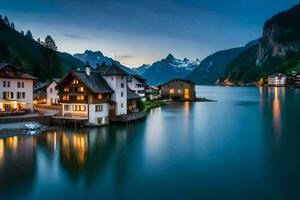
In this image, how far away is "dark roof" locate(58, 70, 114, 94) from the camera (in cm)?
5446

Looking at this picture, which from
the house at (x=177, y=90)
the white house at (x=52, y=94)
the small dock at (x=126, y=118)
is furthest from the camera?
the house at (x=177, y=90)

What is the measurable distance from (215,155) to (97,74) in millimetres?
30517

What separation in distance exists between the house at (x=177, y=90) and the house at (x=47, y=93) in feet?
173

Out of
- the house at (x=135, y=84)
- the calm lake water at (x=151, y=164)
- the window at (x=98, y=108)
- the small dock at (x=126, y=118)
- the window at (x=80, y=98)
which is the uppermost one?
the house at (x=135, y=84)

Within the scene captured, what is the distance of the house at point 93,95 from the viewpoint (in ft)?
179

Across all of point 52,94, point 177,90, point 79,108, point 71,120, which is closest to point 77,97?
point 79,108

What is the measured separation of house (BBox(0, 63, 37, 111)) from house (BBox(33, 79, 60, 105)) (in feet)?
51.8

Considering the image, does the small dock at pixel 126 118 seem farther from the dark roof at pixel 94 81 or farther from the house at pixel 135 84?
the house at pixel 135 84

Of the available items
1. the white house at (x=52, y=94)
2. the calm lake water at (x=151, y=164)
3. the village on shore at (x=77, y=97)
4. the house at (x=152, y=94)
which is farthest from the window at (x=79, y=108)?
the house at (x=152, y=94)

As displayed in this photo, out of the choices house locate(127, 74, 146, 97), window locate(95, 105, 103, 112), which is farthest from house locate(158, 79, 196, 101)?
window locate(95, 105, 103, 112)

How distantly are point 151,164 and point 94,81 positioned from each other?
27.2 meters

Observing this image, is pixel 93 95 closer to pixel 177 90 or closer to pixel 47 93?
pixel 47 93

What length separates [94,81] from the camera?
56.8 meters

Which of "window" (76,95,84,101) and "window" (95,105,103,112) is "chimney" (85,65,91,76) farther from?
"window" (95,105,103,112)
